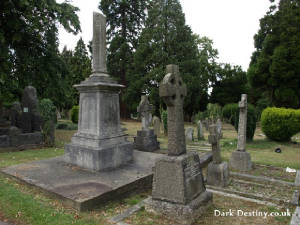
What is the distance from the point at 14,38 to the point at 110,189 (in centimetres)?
949

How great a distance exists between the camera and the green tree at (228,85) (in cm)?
3472

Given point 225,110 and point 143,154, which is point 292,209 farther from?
point 225,110

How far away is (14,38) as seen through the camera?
10148 mm

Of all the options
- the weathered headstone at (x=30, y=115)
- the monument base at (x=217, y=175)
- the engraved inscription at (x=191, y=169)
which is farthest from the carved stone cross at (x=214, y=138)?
the weathered headstone at (x=30, y=115)

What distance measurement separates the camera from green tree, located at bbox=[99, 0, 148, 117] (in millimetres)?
28594

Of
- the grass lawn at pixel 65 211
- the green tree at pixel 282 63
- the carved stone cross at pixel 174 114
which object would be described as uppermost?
the green tree at pixel 282 63

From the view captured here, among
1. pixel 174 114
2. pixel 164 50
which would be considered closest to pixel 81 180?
pixel 174 114

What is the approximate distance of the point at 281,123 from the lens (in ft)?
42.3

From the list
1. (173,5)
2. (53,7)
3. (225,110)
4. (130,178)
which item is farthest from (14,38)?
(225,110)

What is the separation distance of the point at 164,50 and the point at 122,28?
23.9 ft

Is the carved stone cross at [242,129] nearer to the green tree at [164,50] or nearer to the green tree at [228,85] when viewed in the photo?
the green tree at [164,50]

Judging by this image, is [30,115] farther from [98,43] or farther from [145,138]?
[98,43]

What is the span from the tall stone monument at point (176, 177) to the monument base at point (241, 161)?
12.4 feet

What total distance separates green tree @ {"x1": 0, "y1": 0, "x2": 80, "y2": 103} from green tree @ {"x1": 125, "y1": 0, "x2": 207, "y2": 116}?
1328cm
